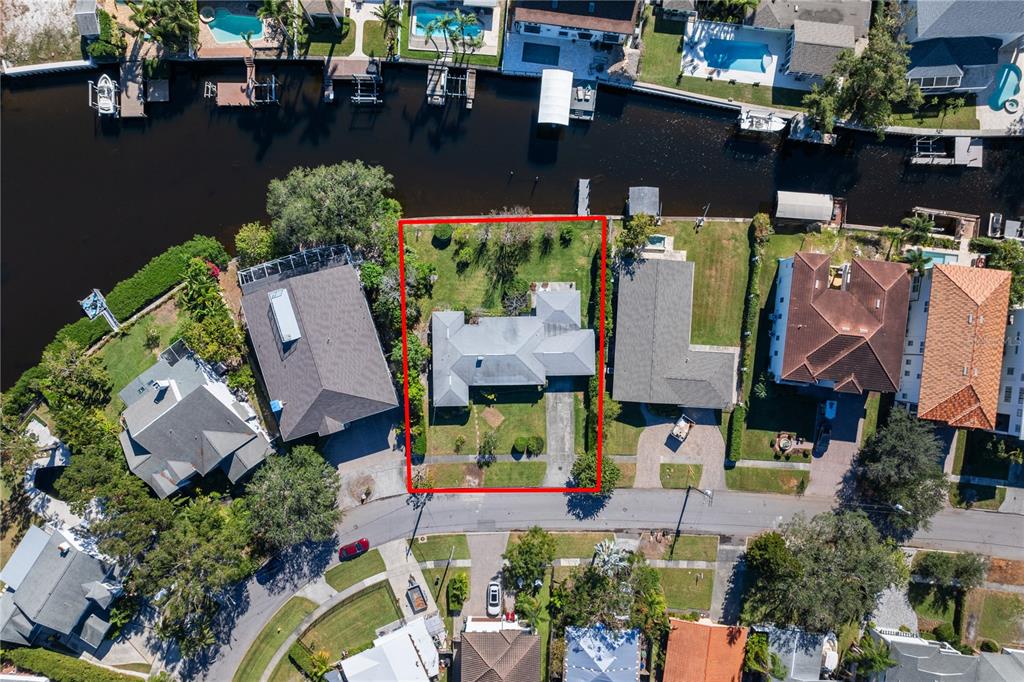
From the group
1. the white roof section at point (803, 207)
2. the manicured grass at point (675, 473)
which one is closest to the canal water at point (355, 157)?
the white roof section at point (803, 207)

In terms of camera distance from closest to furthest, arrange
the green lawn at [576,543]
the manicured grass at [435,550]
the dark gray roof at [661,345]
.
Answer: the dark gray roof at [661,345] → the green lawn at [576,543] → the manicured grass at [435,550]

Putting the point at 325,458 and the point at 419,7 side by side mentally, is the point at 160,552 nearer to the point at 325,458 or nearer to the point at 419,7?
the point at 325,458

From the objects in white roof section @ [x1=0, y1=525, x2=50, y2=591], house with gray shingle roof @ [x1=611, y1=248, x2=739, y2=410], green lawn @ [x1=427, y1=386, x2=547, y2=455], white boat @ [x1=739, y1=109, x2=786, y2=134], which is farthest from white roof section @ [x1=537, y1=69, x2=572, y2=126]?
white roof section @ [x1=0, y1=525, x2=50, y2=591]

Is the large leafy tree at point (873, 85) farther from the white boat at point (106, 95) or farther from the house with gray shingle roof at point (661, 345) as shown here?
the white boat at point (106, 95)

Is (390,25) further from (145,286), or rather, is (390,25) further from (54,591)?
(54,591)

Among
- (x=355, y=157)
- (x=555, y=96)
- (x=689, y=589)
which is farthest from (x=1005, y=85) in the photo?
(x=355, y=157)

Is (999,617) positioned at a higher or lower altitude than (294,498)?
lower

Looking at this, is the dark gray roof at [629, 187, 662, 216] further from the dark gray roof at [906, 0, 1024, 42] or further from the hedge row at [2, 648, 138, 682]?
the hedge row at [2, 648, 138, 682]
